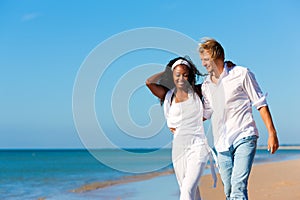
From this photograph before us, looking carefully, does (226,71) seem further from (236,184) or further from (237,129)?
(236,184)

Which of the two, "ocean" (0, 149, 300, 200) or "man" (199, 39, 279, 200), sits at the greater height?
"man" (199, 39, 279, 200)

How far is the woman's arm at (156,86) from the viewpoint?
4.89m

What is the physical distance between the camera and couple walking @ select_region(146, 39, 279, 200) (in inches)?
170

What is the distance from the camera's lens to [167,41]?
16.1 ft

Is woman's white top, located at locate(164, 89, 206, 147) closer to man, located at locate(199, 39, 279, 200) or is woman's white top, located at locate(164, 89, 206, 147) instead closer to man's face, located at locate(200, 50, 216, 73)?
man, located at locate(199, 39, 279, 200)

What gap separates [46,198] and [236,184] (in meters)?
8.73

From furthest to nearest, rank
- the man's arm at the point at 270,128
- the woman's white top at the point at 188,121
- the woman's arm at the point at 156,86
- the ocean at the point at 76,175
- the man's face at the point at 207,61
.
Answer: the ocean at the point at 76,175, the woman's arm at the point at 156,86, the woman's white top at the point at 188,121, the man's face at the point at 207,61, the man's arm at the point at 270,128

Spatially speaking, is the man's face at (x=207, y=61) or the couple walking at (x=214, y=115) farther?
the man's face at (x=207, y=61)

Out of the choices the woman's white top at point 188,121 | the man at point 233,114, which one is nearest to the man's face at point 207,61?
the man at point 233,114

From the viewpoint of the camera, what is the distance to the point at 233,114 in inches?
172

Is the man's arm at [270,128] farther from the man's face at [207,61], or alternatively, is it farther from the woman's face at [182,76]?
the woman's face at [182,76]

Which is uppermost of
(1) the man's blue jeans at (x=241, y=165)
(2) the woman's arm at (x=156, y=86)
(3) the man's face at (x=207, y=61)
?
(3) the man's face at (x=207, y=61)

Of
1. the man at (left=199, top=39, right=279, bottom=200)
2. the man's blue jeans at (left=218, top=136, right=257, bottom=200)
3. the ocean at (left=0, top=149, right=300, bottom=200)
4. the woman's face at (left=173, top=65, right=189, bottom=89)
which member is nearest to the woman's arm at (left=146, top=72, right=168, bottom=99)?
the woman's face at (left=173, top=65, right=189, bottom=89)

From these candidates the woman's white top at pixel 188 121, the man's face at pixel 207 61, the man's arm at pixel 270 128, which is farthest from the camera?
the woman's white top at pixel 188 121
